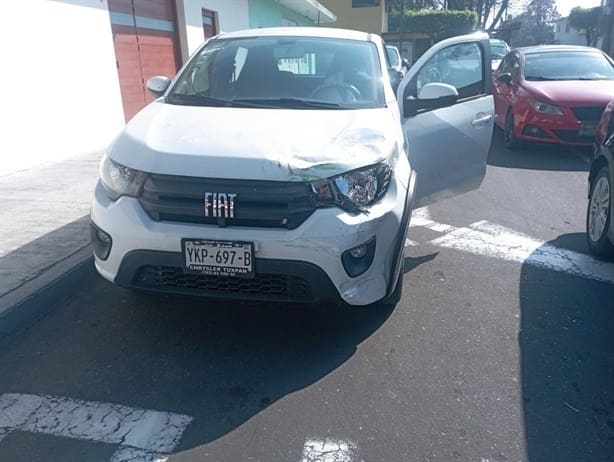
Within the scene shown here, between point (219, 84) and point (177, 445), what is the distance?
8.83 ft

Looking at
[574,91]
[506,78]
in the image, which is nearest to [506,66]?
[506,78]

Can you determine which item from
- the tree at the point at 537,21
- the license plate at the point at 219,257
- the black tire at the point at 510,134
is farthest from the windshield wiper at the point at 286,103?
the tree at the point at 537,21

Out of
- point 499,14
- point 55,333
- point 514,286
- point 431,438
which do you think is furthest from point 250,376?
point 499,14

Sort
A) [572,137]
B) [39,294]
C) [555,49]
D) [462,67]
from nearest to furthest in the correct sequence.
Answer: [39,294]
[462,67]
[572,137]
[555,49]

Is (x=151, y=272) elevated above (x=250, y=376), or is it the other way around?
(x=151, y=272)

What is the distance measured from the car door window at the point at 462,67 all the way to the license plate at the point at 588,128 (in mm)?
3053

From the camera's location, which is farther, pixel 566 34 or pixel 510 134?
pixel 566 34

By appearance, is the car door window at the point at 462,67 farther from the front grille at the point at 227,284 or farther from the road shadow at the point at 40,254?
the road shadow at the point at 40,254

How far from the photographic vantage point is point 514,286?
3904 mm

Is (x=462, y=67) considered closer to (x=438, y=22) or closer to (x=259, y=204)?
(x=259, y=204)

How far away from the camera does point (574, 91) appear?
797 cm

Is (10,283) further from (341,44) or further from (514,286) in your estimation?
(514,286)

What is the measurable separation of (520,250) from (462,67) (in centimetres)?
200

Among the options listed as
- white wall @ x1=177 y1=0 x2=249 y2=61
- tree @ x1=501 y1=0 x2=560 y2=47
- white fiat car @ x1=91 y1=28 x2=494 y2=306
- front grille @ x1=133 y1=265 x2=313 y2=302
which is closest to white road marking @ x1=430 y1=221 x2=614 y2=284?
white fiat car @ x1=91 y1=28 x2=494 y2=306
